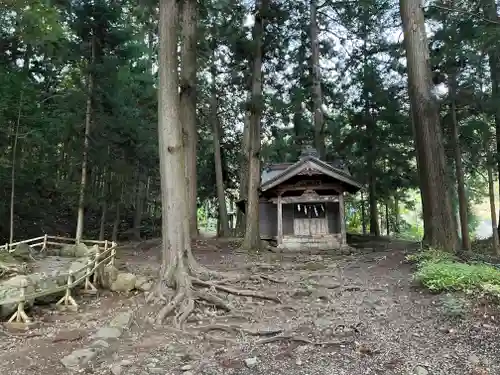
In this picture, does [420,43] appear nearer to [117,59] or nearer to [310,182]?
[310,182]

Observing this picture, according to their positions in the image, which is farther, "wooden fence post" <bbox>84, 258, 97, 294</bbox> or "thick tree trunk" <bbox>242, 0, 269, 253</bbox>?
"thick tree trunk" <bbox>242, 0, 269, 253</bbox>

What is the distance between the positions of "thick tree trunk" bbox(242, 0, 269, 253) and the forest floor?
19.3 ft

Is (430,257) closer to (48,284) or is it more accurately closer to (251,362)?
(251,362)

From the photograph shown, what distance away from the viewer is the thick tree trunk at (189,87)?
1364 cm

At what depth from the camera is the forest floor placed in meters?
4.82

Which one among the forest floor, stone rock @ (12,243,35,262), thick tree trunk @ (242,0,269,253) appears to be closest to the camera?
the forest floor

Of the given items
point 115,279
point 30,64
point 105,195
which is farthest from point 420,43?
point 30,64

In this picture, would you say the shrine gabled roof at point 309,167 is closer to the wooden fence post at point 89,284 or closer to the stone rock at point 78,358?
the wooden fence post at point 89,284

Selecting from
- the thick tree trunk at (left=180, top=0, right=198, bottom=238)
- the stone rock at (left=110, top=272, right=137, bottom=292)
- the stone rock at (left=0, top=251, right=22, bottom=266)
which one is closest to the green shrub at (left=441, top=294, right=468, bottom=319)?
the stone rock at (left=110, top=272, right=137, bottom=292)

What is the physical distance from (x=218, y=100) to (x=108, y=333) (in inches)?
689

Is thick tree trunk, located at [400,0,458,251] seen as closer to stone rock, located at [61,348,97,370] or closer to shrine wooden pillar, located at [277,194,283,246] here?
shrine wooden pillar, located at [277,194,283,246]

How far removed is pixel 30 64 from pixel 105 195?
28.3ft

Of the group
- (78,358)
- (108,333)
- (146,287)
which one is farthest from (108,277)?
(78,358)

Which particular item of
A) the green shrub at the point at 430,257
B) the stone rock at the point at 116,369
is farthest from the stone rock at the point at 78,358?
the green shrub at the point at 430,257
